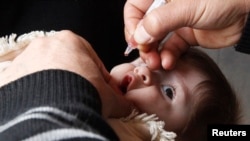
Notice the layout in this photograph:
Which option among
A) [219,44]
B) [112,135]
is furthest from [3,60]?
[219,44]

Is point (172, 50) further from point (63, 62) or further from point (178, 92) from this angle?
point (63, 62)

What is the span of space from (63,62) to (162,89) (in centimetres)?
32

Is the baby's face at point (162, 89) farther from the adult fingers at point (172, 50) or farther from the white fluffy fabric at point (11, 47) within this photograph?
the white fluffy fabric at point (11, 47)

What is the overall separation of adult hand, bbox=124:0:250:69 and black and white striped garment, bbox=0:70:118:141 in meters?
0.30

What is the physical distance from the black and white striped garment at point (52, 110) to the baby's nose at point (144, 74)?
11.8 inches

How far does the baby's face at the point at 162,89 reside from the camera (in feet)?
2.68

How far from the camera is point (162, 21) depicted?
2.56ft

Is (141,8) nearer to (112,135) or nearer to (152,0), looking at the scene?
(152,0)

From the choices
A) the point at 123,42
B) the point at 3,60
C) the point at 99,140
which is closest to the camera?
the point at 99,140

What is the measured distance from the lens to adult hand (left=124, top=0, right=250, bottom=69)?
790 millimetres

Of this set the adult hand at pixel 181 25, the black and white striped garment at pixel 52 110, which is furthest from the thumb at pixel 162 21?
the black and white striped garment at pixel 52 110

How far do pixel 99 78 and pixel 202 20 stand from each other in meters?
0.30

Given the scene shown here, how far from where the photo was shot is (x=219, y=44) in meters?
0.94

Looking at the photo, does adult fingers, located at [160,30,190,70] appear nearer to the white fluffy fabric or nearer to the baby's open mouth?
the baby's open mouth
